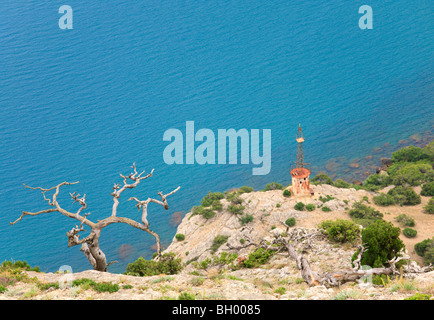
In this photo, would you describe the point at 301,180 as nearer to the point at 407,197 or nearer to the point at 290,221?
the point at 290,221

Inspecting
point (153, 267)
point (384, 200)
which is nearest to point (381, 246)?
point (153, 267)

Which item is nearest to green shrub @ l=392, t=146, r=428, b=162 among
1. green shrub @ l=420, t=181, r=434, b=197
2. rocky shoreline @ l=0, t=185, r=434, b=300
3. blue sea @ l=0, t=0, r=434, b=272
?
blue sea @ l=0, t=0, r=434, b=272

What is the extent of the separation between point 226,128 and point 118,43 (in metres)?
53.4

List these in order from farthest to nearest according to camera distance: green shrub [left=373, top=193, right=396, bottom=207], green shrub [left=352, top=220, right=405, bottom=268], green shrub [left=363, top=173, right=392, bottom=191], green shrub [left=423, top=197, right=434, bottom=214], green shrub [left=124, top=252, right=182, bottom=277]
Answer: green shrub [left=363, top=173, right=392, bottom=191] < green shrub [left=373, top=193, right=396, bottom=207] < green shrub [left=423, top=197, right=434, bottom=214] < green shrub [left=124, top=252, right=182, bottom=277] < green shrub [left=352, top=220, right=405, bottom=268]

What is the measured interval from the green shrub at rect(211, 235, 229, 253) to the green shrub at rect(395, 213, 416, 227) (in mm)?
24473

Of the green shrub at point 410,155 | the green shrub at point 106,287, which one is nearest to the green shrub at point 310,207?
the green shrub at point 410,155

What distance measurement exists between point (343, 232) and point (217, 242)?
86.5ft

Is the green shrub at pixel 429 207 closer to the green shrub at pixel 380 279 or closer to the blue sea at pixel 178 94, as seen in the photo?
the blue sea at pixel 178 94

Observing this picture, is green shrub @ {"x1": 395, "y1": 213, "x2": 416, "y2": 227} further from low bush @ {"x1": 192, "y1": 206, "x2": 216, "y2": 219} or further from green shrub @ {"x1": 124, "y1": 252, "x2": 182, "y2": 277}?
green shrub @ {"x1": 124, "y1": 252, "x2": 182, "y2": 277}

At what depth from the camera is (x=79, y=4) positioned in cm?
14975

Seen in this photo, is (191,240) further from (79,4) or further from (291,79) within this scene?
(79,4)

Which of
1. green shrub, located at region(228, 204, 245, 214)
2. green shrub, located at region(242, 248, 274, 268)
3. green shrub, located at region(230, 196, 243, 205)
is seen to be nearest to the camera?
green shrub, located at region(242, 248, 274, 268)

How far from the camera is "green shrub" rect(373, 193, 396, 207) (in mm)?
63978

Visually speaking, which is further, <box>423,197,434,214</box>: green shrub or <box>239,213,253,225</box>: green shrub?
<box>239,213,253,225</box>: green shrub
